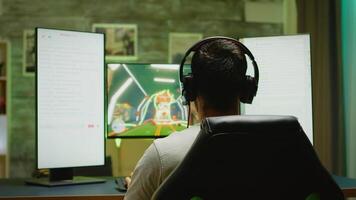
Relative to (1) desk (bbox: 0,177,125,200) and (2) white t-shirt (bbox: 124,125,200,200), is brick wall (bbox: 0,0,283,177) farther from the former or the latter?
(2) white t-shirt (bbox: 124,125,200,200)

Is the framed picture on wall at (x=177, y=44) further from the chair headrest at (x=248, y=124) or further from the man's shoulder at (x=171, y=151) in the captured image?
the chair headrest at (x=248, y=124)

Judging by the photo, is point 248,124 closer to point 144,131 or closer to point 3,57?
point 144,131

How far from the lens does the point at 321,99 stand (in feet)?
10.8

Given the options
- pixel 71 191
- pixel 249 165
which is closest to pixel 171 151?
pixel 249 165

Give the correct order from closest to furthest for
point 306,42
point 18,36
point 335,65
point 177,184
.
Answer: point 177,184, point 306,42, point 335,65, point 18,36

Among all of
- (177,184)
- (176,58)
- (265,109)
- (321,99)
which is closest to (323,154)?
(321,99)

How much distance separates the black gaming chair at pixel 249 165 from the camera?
2.99 ft

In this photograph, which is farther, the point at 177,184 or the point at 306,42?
the point at 306,42

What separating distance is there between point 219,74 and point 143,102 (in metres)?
1.22

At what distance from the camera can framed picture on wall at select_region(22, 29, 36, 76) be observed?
432cm

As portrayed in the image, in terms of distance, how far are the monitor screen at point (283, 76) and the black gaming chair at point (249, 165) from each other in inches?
64.4

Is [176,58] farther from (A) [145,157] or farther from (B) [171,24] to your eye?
(A) [145,157]

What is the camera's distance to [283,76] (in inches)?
102

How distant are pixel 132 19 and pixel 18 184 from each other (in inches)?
99.6
